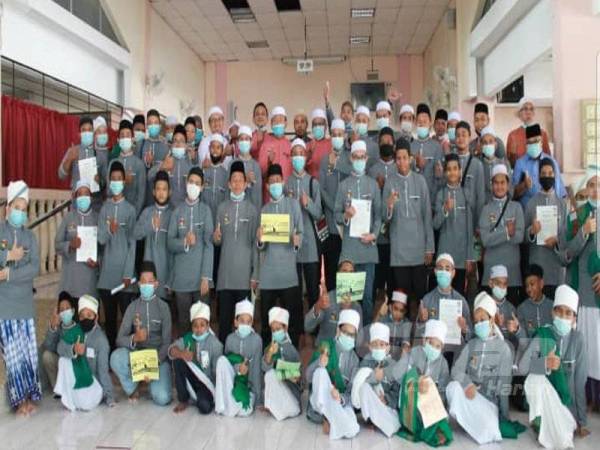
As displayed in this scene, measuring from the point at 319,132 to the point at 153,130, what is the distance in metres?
1.67

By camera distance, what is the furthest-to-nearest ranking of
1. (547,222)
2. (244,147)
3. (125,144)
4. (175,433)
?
(125,144) → (244,147) → (547,222) → (175,433)

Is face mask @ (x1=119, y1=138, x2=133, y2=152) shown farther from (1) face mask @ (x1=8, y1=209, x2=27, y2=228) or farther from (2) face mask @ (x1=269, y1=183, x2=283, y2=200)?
(2) face mask @ (x1=269, y1=183, x2=283, y2=200)

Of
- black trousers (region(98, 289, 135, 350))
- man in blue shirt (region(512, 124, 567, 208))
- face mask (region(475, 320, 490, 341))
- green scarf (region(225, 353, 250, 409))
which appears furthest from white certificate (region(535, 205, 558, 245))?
black trousers (region(98, 289, 135, 350))

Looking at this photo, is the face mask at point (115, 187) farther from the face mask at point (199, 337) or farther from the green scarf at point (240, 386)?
the green scarf at point (240, 386)

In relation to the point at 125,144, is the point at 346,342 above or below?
below

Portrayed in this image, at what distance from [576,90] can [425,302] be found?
2.83 m

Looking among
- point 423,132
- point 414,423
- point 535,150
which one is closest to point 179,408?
point 414,423

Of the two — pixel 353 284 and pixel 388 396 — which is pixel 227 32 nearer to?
pixel 353 284

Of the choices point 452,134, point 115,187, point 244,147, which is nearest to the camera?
point 115,187

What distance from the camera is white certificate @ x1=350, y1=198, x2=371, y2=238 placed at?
15.1 feet

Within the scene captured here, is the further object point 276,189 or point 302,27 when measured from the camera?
point 302,27

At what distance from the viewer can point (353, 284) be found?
14.3ft

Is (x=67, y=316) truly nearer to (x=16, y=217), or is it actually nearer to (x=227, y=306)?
(x=16, y=217)

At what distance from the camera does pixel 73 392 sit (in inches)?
165
